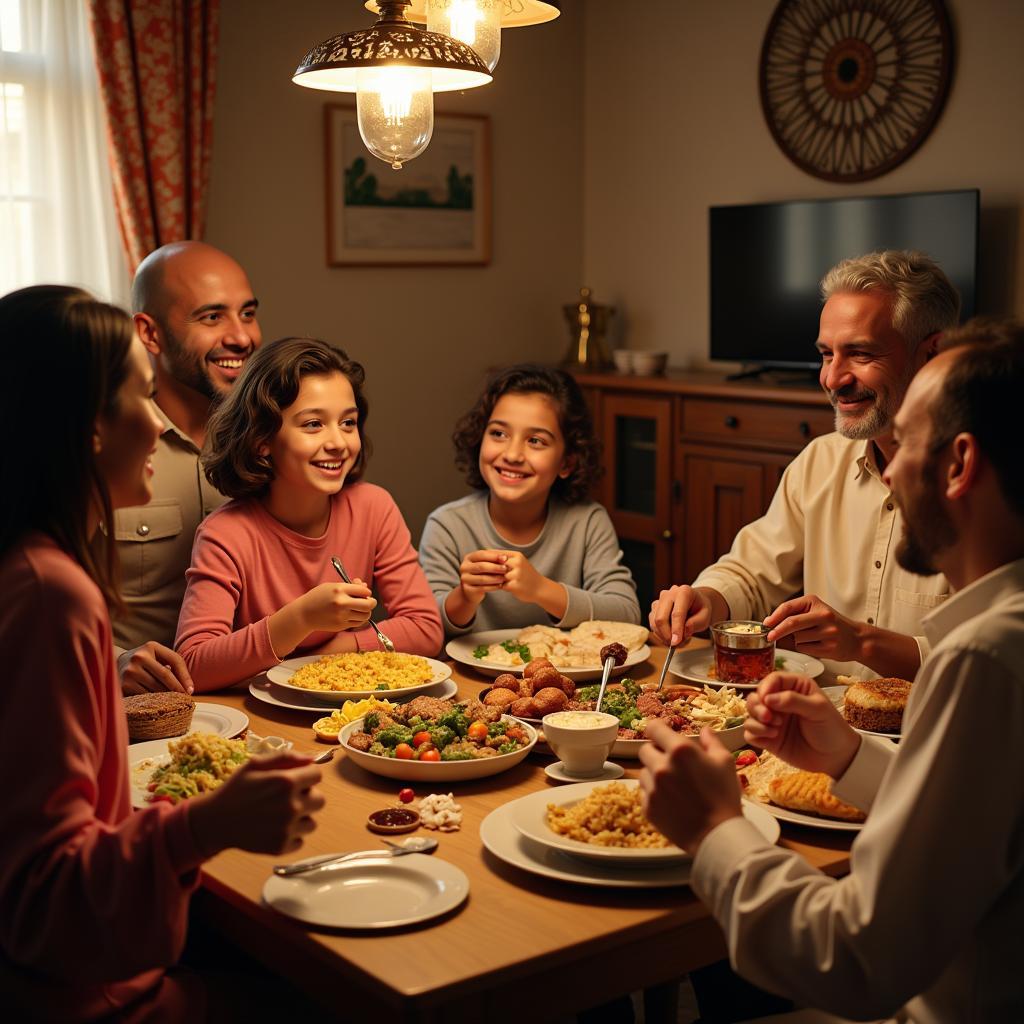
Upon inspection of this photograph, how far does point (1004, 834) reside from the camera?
1.14 meters

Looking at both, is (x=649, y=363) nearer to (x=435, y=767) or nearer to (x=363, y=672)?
(x=363, y=672)

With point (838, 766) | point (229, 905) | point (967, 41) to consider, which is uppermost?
point (967, 41)

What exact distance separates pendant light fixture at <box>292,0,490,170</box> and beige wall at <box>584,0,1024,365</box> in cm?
286

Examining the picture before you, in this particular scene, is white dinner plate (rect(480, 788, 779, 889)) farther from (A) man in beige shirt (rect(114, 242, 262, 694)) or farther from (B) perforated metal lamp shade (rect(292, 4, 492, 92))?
(A) man in beige shirt (rect(114, 242, 262, 694))

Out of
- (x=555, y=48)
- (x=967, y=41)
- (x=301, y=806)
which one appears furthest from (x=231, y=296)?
(x=555, y=48)

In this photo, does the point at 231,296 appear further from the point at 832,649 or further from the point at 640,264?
the point at 640,264

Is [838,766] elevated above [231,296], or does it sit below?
below

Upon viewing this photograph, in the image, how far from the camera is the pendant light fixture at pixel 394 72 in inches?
73.7

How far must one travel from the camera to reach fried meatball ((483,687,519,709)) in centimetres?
200

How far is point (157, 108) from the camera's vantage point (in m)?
4.46

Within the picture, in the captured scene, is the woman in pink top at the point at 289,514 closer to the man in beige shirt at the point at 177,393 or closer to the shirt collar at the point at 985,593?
the man in beige shirt at the point at 177,393

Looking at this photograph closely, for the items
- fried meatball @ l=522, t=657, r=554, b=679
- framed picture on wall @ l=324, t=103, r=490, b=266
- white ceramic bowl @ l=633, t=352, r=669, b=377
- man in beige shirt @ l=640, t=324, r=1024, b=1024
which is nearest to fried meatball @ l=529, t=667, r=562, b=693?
fried meatball @ l=522, t=657, r=554, b=679

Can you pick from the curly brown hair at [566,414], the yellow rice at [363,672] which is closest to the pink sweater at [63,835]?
the yellow rice at [363,672]

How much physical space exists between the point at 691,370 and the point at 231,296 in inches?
118
